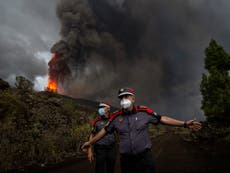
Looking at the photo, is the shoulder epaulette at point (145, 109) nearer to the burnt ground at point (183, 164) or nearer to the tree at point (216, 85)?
the burnt ground at point (183, 164)

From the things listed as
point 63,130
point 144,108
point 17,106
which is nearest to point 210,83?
point 63,130

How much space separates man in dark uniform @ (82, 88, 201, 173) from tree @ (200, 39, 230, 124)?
69.0ft

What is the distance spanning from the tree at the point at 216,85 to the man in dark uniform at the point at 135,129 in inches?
828

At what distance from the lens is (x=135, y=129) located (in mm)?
3191

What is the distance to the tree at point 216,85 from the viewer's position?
22.1 metres

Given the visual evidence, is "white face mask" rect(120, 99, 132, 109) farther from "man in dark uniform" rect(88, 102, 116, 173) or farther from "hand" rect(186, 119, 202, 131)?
"man in dark uniform" rect(88, 102, 116, 173)

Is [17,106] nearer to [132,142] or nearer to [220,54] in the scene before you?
[132,142]

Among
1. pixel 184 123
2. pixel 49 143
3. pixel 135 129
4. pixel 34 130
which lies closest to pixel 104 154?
pixel 135 129

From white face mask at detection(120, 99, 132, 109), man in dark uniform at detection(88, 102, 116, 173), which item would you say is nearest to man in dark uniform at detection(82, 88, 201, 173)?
white face mask at detection(120, 99, 132, 109)

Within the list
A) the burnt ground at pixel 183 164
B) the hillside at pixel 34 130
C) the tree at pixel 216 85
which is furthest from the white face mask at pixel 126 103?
the tree at pixel 216 85

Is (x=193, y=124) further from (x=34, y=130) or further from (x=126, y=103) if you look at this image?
(x=34, y=130)

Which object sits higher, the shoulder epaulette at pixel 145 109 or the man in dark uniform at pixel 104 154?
the shoulder epaulette at pixel 145 109

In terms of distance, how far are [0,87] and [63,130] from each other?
5722 mm

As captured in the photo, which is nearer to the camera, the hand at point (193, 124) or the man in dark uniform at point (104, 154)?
the hand at point (193, 124)
